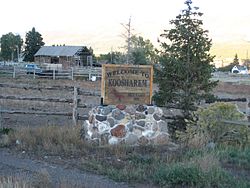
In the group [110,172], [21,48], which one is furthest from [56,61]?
[110,172]

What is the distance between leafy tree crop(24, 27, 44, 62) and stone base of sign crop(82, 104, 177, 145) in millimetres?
87980

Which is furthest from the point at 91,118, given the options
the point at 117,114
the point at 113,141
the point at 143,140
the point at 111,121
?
the point at 143,140

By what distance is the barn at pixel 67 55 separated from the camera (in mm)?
81062

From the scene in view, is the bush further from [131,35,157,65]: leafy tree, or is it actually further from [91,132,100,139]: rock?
[131,35,157,65]: leafy tree

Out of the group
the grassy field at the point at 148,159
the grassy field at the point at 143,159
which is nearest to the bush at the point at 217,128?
the grassy field at the point at 143,159

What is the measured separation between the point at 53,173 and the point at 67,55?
7245cm

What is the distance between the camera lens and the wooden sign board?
13.0 metres

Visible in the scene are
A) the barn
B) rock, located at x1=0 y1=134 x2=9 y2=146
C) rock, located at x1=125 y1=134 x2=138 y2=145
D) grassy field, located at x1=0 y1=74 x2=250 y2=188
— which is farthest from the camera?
the barn

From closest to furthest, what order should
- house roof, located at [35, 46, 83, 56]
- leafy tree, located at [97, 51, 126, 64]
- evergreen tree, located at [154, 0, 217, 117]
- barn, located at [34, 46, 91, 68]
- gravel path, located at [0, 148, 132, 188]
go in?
gravel path, located at [0, 148, 132, 188]
evergreen tree, located at [154, 0, 217, 117]
leafy tree, located at [97, 51, 126, 64]
barn, located at [34, 46, 91, 68]
house roof, located at [35, 46, 83, 56]

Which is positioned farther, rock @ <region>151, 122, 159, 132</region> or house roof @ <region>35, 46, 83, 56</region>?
house roof @ <region>35, 46, 83, 56</region>

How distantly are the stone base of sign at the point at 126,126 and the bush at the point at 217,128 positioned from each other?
0.73 meters

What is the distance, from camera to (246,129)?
12.6 metres

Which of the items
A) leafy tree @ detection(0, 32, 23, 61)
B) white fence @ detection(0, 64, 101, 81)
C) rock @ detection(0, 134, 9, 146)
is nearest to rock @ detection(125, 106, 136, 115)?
rock @ detection(0, 134, 9, 146)

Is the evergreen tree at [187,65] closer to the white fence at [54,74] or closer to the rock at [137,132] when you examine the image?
the rock at [137,132]
